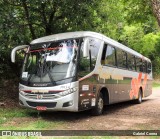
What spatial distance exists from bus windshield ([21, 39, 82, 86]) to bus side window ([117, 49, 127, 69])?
4.22 meters

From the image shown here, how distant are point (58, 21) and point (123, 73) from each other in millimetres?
4005

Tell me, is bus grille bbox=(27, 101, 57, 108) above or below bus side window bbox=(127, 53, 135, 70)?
A: below

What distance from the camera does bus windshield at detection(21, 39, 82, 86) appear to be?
1129 centimetres

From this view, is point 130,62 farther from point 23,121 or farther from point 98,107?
point 23,121

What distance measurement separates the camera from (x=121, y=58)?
1603cm

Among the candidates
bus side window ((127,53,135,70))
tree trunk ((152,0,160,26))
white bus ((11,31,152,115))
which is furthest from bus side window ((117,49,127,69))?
tree trunk ((152,0,160,26))

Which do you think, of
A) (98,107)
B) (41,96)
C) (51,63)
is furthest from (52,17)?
(41,96)

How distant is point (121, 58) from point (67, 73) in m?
5.36

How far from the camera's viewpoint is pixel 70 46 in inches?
462

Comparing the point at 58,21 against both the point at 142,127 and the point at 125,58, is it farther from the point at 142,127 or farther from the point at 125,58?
the point at 142,127

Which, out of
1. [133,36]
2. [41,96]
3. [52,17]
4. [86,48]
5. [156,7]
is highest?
[52,17]

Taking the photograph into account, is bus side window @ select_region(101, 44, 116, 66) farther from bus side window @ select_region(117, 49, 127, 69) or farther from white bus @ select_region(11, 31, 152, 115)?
bus side window @ select_region(117, 49, 127, 69)

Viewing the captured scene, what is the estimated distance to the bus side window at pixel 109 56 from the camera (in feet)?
43.7

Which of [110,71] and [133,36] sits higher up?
[133,36]
